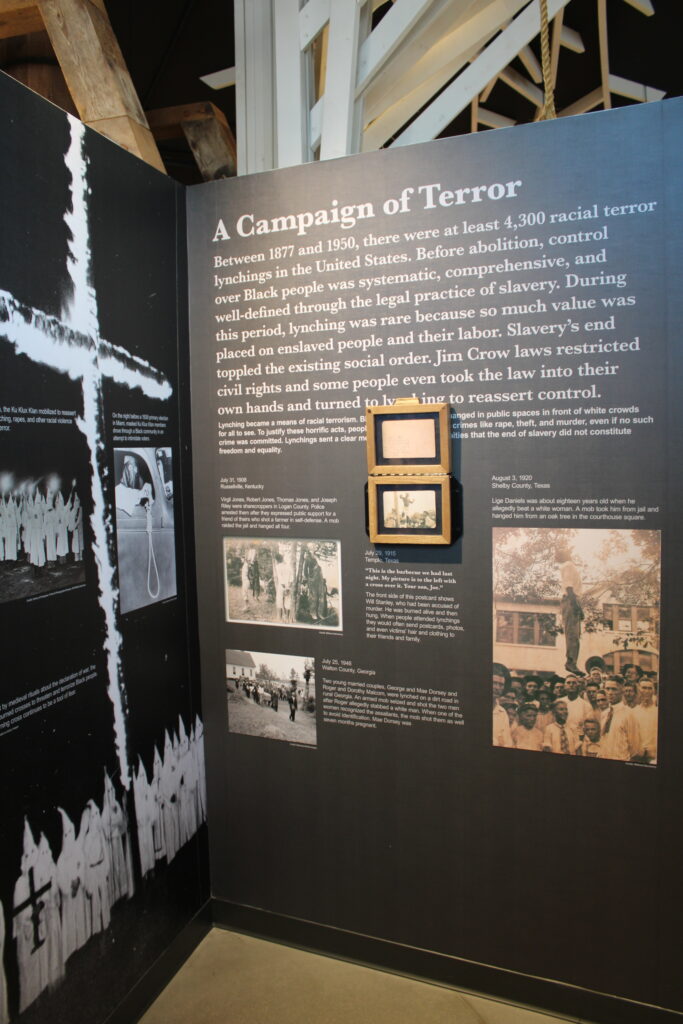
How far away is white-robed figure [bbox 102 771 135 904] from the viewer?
1.88m

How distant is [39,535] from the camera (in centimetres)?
163

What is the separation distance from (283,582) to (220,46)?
10.8ft

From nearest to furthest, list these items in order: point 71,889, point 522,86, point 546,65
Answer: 1. point 71,889
2. point 546,65
3. point 522,86

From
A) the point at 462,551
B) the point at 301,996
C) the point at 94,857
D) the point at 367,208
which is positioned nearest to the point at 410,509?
the point at 462,551

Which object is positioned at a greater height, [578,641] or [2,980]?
[578,641]

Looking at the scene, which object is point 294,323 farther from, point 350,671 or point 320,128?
point 350,671

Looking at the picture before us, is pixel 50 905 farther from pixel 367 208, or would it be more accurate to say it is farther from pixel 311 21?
pixel 311 21

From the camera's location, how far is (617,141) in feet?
5.76

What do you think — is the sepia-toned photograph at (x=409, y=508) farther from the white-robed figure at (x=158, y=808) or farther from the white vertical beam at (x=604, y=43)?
the white vertical beam at (x=604, y=43)

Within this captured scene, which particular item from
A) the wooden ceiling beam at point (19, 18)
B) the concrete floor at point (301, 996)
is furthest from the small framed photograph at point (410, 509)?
the wooden ceiling beam at point (19, 18)

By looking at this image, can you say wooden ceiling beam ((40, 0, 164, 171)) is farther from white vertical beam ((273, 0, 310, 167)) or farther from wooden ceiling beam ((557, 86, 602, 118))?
wooden ceiling beam ((557, 86, 602, 118))

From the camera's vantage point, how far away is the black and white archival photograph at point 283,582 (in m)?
2.12

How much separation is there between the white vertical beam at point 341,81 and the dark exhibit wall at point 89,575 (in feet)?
1.80


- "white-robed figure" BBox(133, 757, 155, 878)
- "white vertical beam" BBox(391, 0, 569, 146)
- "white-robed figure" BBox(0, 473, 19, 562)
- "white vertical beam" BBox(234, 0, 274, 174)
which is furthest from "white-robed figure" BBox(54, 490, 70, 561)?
"white vertical beam" BBox(391, 0, 569, 146)
